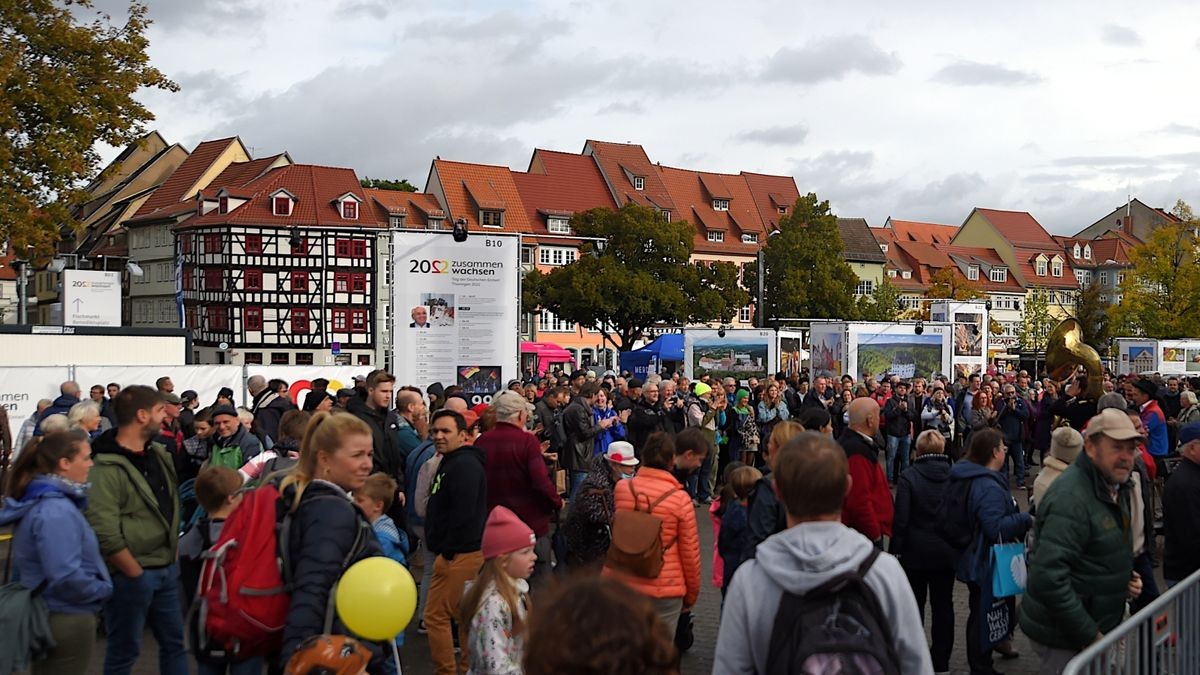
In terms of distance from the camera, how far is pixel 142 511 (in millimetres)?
5816

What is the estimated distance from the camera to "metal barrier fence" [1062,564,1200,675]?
4.09 m

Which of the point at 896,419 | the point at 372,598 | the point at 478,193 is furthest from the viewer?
the point at 478,193

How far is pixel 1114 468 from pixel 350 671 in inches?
142

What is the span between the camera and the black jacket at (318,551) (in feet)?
12.6

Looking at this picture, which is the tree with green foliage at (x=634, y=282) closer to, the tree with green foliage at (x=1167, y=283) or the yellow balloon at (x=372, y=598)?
the tree with green foliage at (x=1167, y=283)

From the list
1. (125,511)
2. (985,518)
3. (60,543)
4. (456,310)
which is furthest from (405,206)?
(60,543)

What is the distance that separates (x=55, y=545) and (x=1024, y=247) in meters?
103

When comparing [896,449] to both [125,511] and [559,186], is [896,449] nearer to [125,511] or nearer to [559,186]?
[125,511]

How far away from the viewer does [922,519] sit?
7.16 meters

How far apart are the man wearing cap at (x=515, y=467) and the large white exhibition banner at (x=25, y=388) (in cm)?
1470

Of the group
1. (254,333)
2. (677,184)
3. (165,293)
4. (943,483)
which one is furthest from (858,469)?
(677,184)

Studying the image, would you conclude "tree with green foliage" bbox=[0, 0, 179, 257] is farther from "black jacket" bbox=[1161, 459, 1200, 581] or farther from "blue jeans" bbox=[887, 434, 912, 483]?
"black jacket" bbox=[1161, 459, 1200, 581]

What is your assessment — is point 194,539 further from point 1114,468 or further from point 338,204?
point 338,204

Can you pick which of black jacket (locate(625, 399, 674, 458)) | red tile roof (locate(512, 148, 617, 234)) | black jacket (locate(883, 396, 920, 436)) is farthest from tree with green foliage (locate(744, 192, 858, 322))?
black jacket (locate(625, 399, 674, 458))
